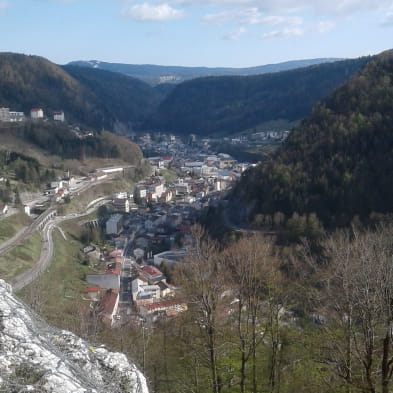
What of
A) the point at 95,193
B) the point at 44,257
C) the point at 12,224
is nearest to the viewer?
the point at 44,257

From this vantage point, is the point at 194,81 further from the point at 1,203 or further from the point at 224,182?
the point at 1,203

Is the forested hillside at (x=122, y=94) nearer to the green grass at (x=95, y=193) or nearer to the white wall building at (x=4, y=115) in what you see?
the white wall building at (x=4, y=115)

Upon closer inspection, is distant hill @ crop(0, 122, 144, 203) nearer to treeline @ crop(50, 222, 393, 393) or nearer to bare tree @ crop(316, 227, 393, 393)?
treeline @ crop(50, 222, 393, 393)

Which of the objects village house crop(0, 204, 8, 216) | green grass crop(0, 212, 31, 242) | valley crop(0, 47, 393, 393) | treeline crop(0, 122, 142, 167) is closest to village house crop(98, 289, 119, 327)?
valley crop(0, 47, 393, 393)

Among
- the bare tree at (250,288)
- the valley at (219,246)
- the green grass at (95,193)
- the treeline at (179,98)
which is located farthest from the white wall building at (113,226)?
the treeline at (179,98)

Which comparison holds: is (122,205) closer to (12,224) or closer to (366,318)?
(12,224)

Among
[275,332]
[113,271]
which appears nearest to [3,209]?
[113,271]
